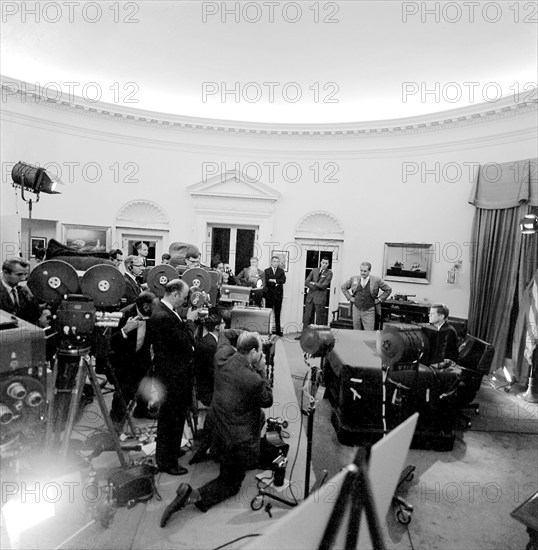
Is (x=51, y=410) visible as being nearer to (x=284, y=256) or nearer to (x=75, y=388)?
(x=75, y=388)

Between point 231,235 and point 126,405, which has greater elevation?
point 231,235

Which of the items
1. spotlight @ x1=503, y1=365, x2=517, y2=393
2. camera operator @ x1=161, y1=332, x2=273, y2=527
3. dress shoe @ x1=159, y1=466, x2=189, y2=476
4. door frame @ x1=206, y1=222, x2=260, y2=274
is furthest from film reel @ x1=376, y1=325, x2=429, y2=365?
door frame @ x1=206, y1=222, x2=260, y2=274

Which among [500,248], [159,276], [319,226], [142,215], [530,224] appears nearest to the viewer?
[159,276]

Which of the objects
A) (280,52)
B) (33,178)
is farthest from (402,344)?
(280,52)

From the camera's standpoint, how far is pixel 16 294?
3.72 meters

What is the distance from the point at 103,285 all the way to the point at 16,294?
1.17 meters

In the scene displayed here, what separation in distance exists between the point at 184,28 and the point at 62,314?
17.1 feet

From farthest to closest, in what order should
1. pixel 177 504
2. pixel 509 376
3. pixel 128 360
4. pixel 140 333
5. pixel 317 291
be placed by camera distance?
pixel 317 291 → pixel 509 376 → pixel 128 360 → pixel 140 333 → pixel 177 504

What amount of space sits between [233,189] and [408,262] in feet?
A: 15.4

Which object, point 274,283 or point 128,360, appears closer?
point 128,360

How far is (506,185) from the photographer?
6.90 m

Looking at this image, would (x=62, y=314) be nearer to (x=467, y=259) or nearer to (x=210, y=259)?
(x=210, y=259)

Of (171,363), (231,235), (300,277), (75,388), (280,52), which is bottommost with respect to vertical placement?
(75,388)

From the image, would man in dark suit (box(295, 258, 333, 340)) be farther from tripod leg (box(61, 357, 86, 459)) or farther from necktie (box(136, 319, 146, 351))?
tripod leg (box(61, 357, 86, 459))
